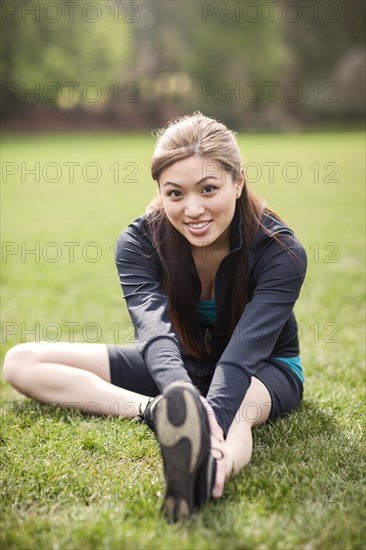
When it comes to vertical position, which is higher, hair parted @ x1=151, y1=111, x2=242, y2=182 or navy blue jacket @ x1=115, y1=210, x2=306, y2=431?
hair parted @ x1=151, y1=111, x2=242, y2=182

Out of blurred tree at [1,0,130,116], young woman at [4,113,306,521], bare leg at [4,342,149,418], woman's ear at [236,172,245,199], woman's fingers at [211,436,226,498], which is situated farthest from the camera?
blurred tree at [1,0,130,116]

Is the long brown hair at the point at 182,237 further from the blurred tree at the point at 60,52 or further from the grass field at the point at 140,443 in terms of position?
the blurred tree at the point at 60,52

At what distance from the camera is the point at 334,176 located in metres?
12.9

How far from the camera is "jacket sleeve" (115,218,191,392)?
2320 millimetres

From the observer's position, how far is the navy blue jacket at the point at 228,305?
7.66ft

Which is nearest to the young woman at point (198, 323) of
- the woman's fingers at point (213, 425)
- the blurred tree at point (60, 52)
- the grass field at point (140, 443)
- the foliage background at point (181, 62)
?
the woman's fingers at point (213, 425)

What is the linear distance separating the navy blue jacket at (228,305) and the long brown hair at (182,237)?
0.12 feet

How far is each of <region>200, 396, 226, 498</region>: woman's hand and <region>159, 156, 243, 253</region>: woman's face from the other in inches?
29.9

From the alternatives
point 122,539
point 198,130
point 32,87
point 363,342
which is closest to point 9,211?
point 363,342

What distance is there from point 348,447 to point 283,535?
2.41 ft

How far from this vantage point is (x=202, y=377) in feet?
9.73

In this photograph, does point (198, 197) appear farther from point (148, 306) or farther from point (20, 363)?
point (20, 363)

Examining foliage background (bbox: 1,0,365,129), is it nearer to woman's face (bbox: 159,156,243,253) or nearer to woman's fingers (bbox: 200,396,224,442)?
woman's face (bbox: 159,156,243,253)

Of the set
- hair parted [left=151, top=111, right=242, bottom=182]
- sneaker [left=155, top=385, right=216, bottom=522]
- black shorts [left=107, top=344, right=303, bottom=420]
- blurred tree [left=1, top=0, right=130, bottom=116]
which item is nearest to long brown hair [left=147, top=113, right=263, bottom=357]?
hair parted [left=151, top=111, right=242, bottom=182]
